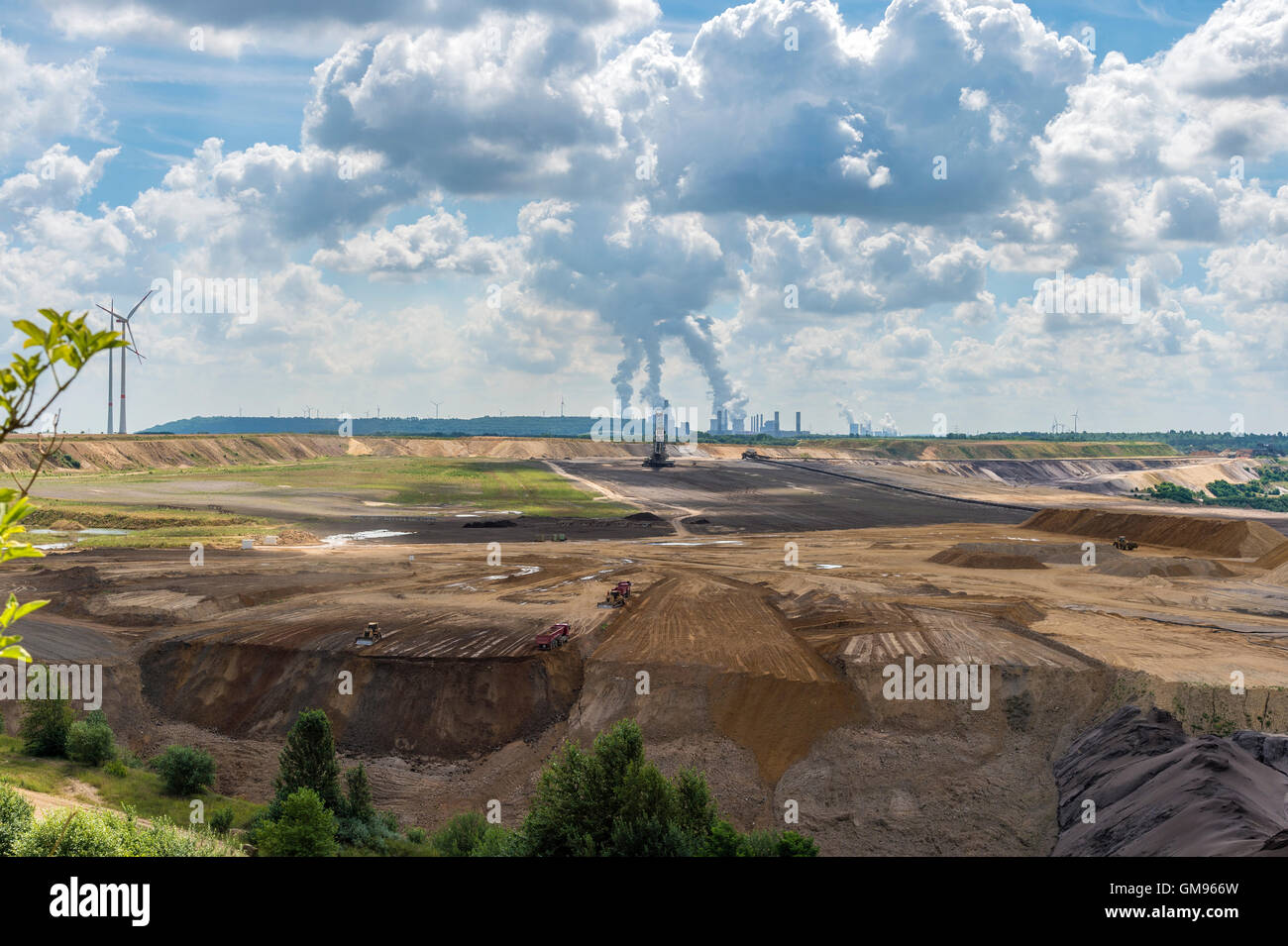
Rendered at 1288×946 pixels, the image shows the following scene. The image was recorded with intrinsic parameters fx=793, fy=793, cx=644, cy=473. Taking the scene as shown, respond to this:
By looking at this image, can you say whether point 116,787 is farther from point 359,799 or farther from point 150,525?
point 150,525

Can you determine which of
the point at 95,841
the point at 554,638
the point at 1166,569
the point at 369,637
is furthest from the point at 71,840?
the point at 1166,569

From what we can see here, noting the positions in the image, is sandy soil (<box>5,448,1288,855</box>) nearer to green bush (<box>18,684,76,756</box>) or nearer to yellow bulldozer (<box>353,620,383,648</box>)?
yellow bulldozer (<box>353,620,383,648</box>)

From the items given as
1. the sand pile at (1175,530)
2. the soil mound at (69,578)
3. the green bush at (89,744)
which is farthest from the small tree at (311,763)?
the sand pile at (1175,530)

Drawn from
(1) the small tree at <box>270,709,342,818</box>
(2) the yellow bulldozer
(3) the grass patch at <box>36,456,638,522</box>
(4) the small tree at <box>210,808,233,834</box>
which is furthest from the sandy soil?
(3) the grass patch at <box>36,456,638,522</box>

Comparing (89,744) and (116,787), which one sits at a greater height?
(89,744)

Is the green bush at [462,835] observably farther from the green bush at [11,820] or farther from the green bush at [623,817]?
the green bush at [11,820]
